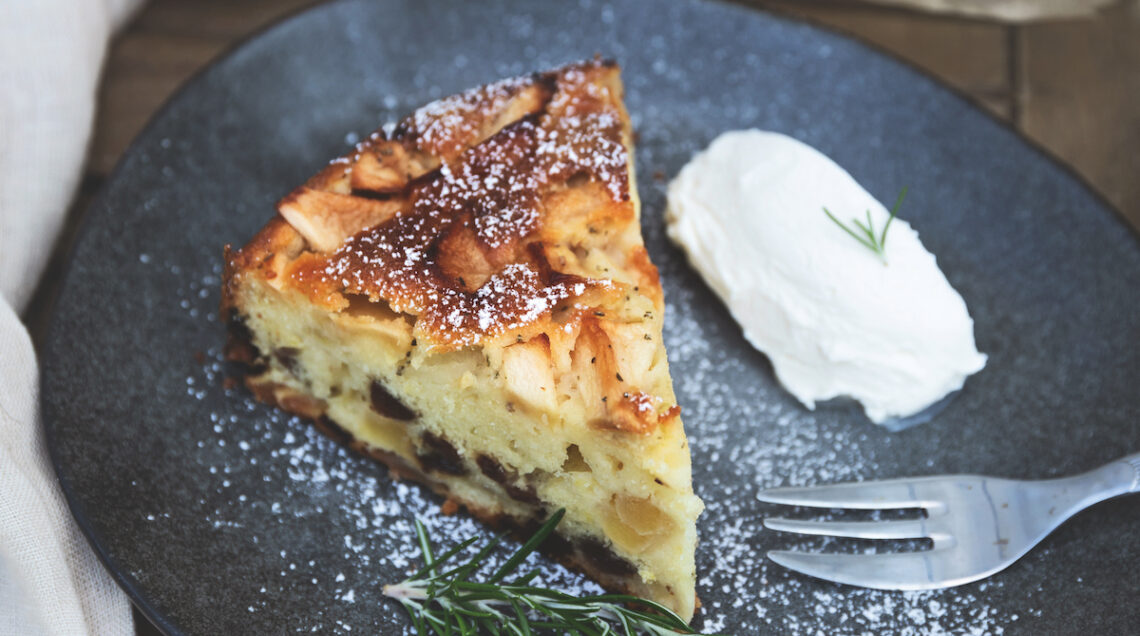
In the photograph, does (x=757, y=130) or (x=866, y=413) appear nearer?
(x=866, y=413)

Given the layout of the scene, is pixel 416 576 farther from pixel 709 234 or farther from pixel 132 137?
pixel 132 137

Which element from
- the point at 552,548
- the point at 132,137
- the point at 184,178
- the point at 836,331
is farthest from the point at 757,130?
the point at 132,137

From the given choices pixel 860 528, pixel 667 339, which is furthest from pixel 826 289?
pixel 860 528

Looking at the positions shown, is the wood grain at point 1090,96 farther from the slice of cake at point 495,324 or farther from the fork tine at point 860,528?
the slice of cake at point 495,324

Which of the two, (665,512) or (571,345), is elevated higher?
(571,345)

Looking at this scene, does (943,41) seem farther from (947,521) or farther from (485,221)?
(485,221)

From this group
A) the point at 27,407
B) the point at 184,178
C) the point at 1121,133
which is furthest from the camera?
the point at 1121,133
